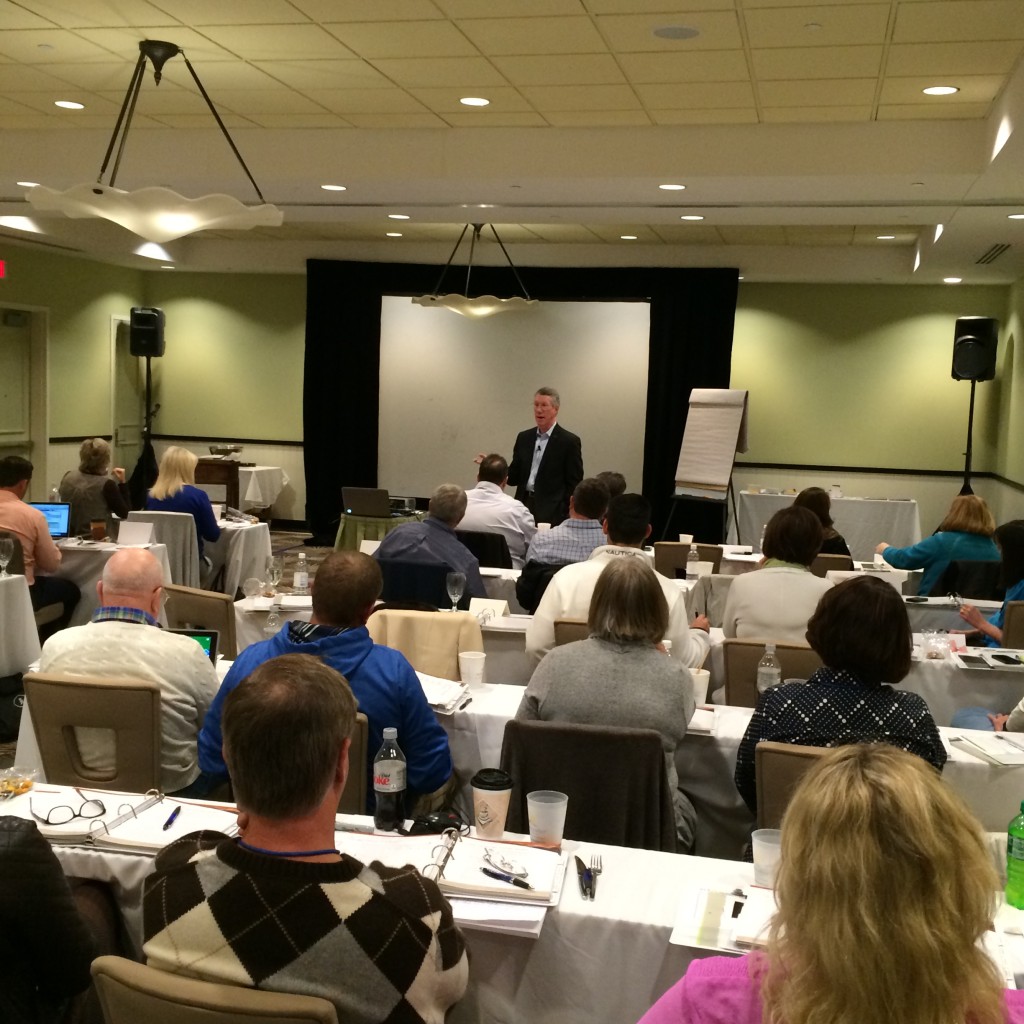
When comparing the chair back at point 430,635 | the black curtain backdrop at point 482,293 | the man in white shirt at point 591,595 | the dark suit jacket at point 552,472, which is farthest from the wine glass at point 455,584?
the black curtain backdrop at point 482,293

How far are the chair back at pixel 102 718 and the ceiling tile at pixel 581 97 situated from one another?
4.26 metres

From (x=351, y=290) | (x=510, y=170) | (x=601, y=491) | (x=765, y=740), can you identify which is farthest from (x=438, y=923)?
(x=351, y=290)

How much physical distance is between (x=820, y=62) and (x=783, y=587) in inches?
105

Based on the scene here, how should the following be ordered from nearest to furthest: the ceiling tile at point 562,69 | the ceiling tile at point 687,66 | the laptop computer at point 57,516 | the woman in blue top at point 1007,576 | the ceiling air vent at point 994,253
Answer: the woman in blue top at point 1007,576
the ceiling tile at point 687,66
the ceiling tile at point 562,69
the laptop computer at point 57,516
the ceiling air vent at point 994,253

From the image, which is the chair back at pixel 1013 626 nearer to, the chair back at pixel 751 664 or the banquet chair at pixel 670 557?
the chair back at pixel 751 664

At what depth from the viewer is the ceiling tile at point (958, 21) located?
4.60 metres

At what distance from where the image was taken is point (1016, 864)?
7.21 feet

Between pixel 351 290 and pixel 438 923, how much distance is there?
1163 centimetres

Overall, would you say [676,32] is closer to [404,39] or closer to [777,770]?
[404,39]

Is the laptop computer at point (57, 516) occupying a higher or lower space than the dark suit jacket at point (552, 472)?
lower

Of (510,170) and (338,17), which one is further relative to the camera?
(510,170)

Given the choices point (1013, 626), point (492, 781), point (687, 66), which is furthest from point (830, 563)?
point (492, 781)

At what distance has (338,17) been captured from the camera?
5.11 m

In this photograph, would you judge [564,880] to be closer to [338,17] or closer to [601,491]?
[601,491]
